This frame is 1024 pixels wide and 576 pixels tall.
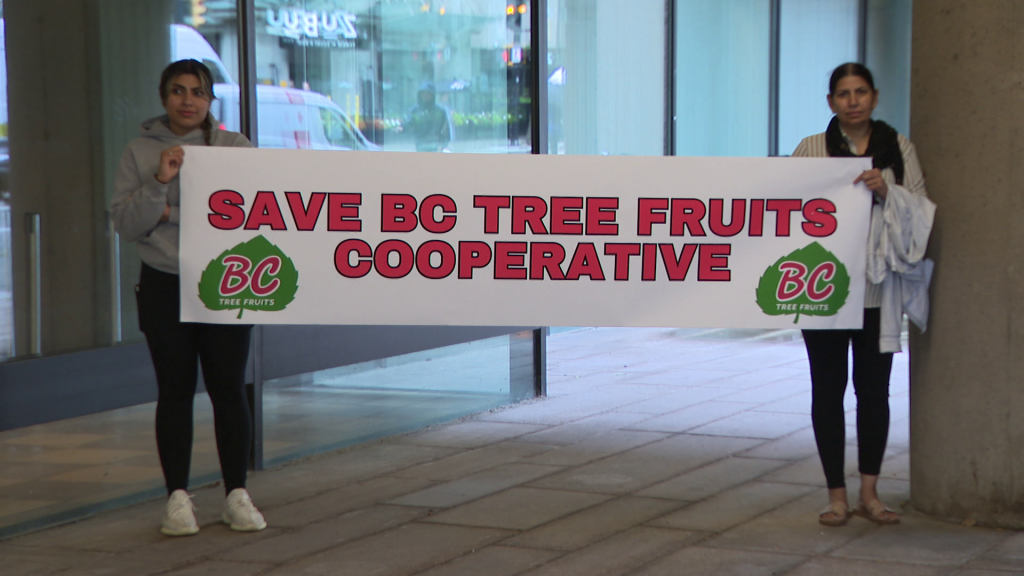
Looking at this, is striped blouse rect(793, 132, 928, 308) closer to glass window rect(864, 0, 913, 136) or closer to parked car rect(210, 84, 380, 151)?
parked car rect(210, 84, 380, 151)

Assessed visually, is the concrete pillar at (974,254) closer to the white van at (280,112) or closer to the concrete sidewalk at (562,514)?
the concrete sidewalk at (562,514)

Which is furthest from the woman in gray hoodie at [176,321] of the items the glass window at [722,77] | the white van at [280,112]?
the glass window at [722,77]

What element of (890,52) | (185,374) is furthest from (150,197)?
(890,52)

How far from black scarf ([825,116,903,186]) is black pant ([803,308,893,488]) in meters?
0.55

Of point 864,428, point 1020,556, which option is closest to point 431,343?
point 864,428

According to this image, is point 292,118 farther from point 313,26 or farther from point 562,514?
point 562,514

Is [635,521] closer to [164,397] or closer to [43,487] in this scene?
[164,397]

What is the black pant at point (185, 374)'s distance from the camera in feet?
13.4

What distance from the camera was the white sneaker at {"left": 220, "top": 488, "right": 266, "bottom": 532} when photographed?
418cm

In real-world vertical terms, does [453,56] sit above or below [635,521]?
above

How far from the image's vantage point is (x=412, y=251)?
4.18m

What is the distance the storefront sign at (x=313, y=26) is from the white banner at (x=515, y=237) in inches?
58.6

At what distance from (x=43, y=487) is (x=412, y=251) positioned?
1.95m

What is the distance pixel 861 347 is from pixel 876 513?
646 mm
